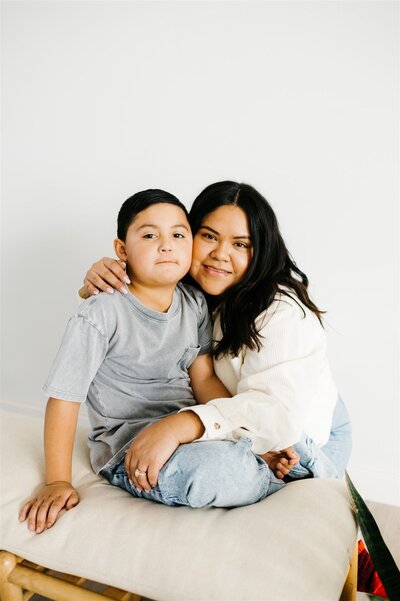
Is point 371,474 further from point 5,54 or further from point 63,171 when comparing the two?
point 5,54

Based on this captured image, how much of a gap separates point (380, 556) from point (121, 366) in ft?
2.19

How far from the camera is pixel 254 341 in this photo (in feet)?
4.05

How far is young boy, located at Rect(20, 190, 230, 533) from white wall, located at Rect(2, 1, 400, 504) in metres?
0.59

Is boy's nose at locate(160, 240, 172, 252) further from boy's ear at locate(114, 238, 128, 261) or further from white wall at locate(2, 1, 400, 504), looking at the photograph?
white wall at locate(2, 1, 400, 504)

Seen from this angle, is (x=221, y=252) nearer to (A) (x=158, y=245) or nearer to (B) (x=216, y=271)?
(B) (x=216, y=271)

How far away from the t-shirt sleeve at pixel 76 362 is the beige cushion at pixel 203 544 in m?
0.22

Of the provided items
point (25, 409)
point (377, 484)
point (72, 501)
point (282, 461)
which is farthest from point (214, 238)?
point (25, 409)

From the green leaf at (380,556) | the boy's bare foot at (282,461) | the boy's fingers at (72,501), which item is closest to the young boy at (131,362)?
the boy's fingers at (72,501)

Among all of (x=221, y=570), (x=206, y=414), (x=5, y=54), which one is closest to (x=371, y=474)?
(x=206, y=414)

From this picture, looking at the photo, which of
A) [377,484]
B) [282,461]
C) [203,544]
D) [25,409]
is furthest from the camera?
[25,409]

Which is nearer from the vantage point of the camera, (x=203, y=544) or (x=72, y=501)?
(x=203, y=544)

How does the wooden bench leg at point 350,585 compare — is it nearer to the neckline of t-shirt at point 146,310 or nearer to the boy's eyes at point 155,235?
the neckline of t-shirt at point 146,310

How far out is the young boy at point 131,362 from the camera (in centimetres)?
109

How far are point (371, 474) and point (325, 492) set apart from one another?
92 cm
